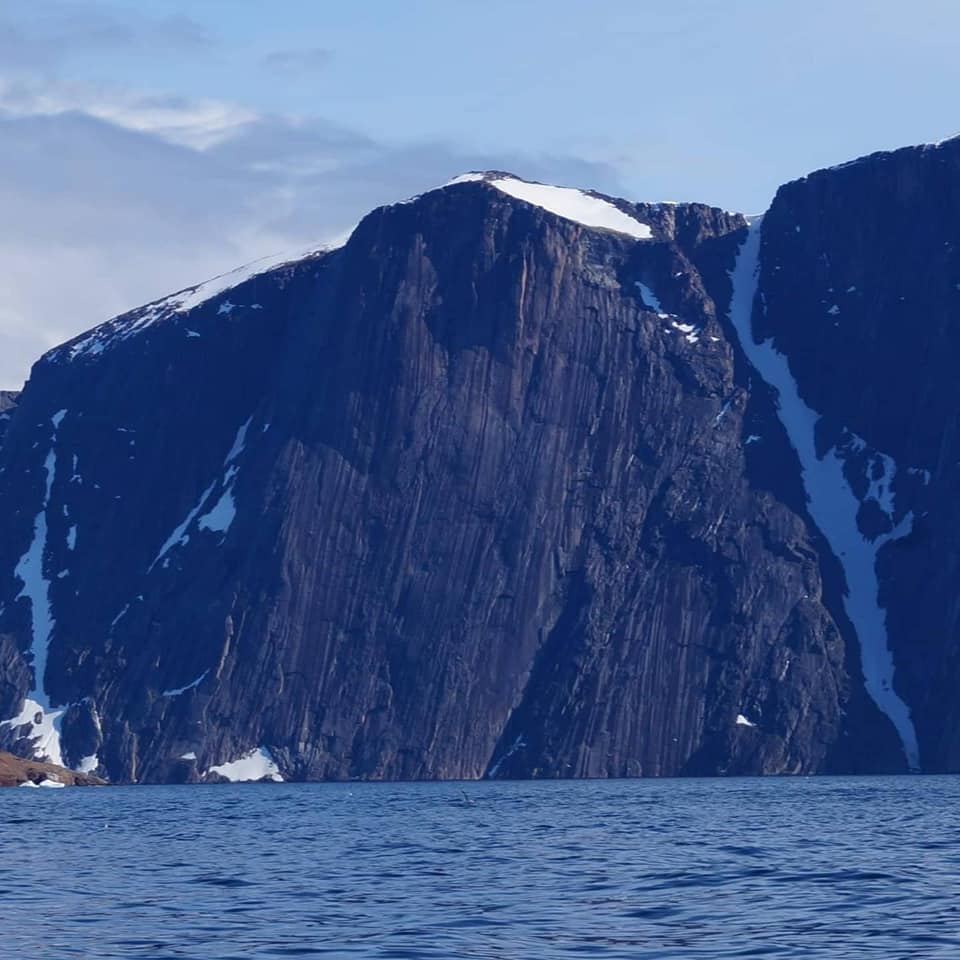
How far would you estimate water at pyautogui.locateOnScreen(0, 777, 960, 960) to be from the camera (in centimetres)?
4181

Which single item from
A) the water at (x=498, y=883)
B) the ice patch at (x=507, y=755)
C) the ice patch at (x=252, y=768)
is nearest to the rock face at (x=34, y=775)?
the ice patch at (x=252, y=768)

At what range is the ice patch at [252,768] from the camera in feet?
636

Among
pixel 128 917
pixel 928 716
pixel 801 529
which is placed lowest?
pixel 128 917

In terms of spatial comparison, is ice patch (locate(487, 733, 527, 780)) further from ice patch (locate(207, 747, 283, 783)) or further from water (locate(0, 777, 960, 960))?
water (locate(0, 777, 960, 960))

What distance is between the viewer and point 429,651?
194m

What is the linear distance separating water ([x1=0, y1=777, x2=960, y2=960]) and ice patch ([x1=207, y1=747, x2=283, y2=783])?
85259 mm

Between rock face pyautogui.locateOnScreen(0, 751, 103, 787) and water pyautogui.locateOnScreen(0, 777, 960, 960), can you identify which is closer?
water pyautogui.locateOnScreen(0, 777, 960, 960)

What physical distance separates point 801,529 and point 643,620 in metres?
20.8

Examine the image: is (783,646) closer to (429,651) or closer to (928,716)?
(928,716)

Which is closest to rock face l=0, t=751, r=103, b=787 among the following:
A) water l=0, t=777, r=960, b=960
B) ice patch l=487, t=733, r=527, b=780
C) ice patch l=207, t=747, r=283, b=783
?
ice patch l=207, t=747, r=283, b=783

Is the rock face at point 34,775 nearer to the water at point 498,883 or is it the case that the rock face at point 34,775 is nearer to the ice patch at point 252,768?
the ice patch at point 252,768

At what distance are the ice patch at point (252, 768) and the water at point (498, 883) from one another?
85259 millimetres

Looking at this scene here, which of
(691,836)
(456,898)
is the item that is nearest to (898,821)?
(691,836)

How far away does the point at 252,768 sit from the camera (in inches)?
7682
